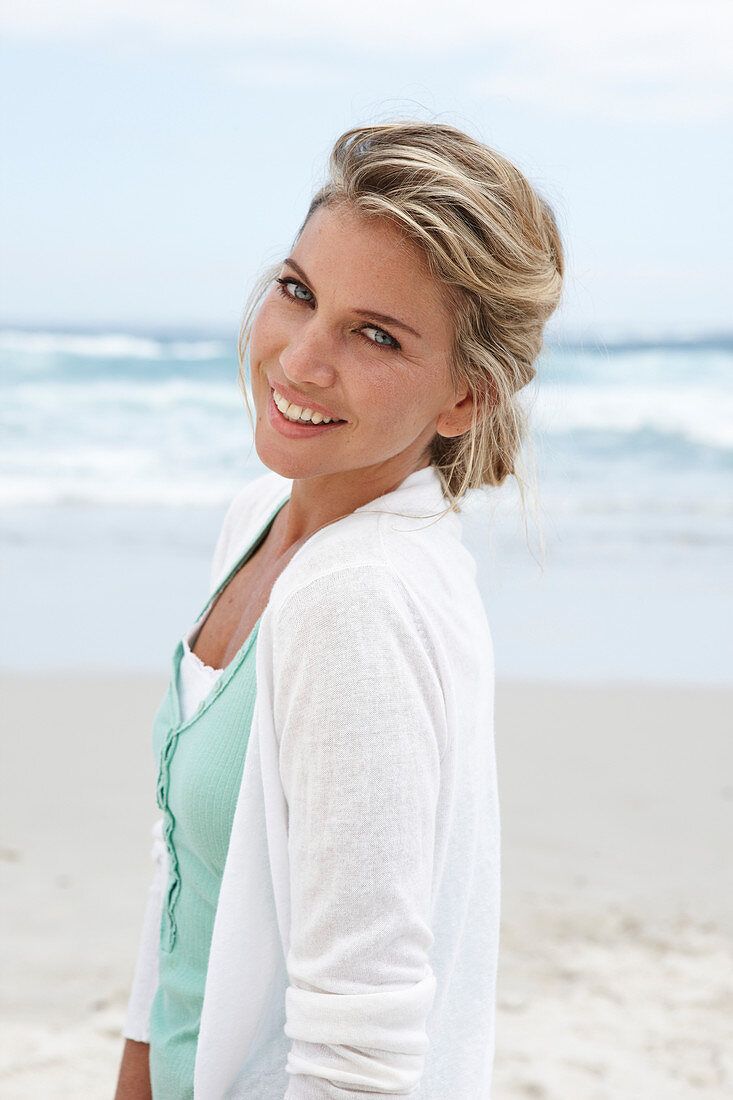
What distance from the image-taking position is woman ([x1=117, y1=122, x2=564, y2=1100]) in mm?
1139

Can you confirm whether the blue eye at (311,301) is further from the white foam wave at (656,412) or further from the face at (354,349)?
the white foam wave at (656,412)

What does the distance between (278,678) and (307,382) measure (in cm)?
41

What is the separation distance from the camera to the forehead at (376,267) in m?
1.31

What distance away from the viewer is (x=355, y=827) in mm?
1128

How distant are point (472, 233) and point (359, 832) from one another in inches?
28.2

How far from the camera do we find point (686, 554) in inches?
359

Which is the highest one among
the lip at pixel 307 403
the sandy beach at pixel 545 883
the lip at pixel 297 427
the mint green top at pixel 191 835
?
the lip at pixel 307 403

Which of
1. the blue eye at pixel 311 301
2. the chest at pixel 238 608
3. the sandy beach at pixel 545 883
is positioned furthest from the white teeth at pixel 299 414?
the sandy beach at pixel 545 883

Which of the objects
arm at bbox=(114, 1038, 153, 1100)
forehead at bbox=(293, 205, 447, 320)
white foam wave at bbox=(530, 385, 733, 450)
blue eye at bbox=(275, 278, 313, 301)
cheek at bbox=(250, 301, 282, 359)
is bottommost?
white foam wave at bbox=(530, 385, 733, 450)

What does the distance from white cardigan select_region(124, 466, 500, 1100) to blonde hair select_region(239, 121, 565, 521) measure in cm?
21

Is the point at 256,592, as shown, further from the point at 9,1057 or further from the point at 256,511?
the point at 9,1057

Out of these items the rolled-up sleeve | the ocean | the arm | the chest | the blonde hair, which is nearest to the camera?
the rolled-up sleeve

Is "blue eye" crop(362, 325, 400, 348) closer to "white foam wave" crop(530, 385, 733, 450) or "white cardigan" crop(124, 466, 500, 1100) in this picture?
"white cardigan" crop(124, 466, 500, 1100)

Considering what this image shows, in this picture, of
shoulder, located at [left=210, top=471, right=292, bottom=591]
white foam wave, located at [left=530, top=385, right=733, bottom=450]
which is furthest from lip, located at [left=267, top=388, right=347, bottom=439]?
white foam wave, located at [left=530, top=385, right=733, bottom=450]
